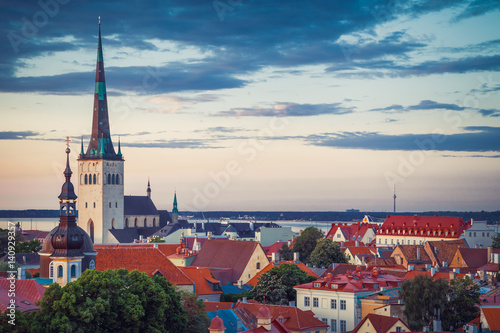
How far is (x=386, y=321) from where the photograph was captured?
5391 cm

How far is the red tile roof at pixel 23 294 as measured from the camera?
46.0 metres

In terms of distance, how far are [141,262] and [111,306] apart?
25.6m

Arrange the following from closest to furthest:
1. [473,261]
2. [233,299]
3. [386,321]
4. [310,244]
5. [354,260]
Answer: [386,321], [233,299], [473,261], [354,260], [310,244]

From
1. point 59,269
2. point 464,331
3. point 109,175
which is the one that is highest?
point 109,175

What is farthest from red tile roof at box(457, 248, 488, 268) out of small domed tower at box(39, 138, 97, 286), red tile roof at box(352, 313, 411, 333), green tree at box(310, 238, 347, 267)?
small domed tower at box(39, 138, 97, 286)

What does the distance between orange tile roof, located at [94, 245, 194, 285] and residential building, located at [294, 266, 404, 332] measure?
34.2 ft

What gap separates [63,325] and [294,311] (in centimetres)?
2094

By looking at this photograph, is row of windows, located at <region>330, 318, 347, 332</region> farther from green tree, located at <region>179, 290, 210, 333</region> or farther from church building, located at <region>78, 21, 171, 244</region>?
church building, located at <region>78, 21, 171, 244</region>

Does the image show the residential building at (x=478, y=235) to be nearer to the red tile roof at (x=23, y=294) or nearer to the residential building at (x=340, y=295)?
the residential building at (x=340, y=295)

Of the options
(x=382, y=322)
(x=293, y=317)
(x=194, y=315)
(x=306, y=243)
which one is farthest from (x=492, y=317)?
(x=306, y=243)

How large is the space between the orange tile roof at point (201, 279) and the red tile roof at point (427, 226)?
58616mm

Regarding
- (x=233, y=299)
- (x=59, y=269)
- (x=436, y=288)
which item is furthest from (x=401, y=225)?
(x=59, y=269)

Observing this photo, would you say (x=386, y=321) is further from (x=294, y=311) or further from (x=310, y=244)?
(x=310, y=244)

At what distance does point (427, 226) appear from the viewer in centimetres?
13000
